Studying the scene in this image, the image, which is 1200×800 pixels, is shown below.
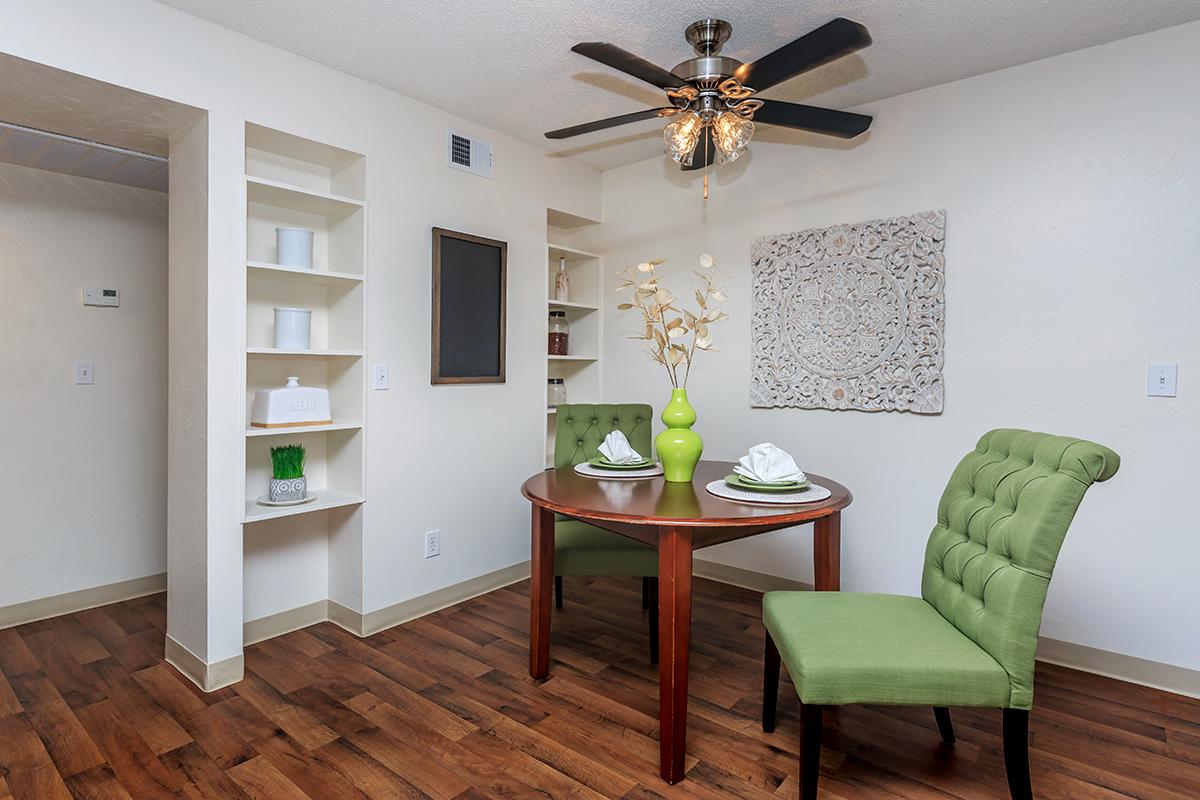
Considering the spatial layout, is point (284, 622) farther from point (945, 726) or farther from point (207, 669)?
point (945, 726)

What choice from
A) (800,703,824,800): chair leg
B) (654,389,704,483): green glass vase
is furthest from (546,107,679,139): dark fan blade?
(800,703,824,800): chair leg

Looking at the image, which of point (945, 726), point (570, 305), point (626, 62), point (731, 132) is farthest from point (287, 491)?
point (945, 726)

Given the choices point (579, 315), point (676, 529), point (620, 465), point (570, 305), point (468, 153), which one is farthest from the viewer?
point (579, 315)

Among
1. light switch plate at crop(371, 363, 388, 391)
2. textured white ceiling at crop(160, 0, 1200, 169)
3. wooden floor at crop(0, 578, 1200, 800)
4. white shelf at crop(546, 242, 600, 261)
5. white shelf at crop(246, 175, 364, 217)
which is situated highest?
textured white ceiling at crop(160, 0, 1200, 169)

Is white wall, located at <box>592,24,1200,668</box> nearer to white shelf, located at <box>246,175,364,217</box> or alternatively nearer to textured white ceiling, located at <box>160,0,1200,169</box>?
textured white ceiling, located at <box>160,0,1200,169</box>

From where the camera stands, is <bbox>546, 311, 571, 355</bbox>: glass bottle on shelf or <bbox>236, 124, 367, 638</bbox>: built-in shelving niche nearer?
<bbox>236, 124, 367, 638</bbox>: built-in shelving niche

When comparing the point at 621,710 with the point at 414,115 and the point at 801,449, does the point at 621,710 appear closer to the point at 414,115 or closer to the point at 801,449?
the point at 801,449

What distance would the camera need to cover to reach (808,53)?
6.13ft

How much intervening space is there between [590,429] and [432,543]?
3.14 ft

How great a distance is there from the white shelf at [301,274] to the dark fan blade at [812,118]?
1.76 m

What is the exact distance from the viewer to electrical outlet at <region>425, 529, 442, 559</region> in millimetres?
3129

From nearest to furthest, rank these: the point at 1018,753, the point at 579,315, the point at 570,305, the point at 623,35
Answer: the point at 1018,753, the point at 623,35, the point at 570,305, the point at 579,315

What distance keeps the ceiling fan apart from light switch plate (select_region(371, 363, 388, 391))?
1255mm

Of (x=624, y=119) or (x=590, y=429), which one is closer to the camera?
(x=624, y=119)
